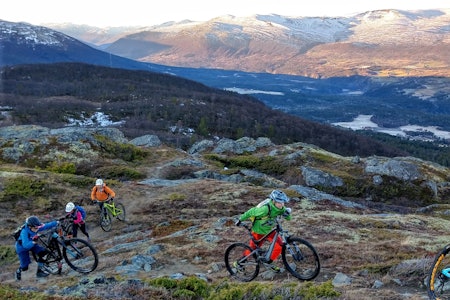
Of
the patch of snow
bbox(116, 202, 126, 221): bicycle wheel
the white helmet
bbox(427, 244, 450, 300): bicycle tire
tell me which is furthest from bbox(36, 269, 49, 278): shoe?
the patch of snow

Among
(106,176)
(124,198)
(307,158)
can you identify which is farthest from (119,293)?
Result: (307,158)

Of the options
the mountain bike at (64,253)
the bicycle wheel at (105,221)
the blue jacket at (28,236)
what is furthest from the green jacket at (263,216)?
the bicycle wheel at (105,221)

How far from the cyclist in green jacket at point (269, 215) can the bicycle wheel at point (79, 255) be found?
6.77 m

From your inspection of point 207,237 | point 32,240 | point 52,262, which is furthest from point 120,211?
point 32,240

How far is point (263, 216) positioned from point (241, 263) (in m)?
2.18

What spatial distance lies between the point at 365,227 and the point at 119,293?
17131 mm

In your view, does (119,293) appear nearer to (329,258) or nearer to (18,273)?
(18,273)

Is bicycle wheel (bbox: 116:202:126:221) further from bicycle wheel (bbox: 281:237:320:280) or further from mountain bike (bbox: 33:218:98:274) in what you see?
bicycle wheel (bbox: 281:237:320:280)

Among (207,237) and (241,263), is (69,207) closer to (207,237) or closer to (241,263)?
(207,237)

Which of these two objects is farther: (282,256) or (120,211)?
(120,211)

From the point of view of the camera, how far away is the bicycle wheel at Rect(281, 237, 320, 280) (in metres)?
14.2

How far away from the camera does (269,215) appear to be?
14531mm

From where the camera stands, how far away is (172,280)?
13.7 meters

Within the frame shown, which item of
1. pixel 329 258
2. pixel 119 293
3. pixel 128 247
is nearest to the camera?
pixel 119 293
